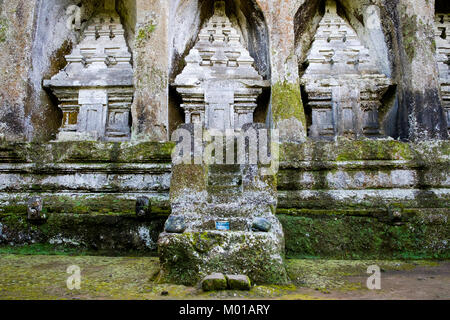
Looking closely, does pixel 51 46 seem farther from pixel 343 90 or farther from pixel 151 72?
pixel 343 90

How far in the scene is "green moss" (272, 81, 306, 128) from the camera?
19.0 feet

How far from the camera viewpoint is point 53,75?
22.6ft

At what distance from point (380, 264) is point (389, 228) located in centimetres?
50

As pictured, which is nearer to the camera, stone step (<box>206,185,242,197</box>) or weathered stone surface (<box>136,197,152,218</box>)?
stone step (<box>206,185,242,197</box>)

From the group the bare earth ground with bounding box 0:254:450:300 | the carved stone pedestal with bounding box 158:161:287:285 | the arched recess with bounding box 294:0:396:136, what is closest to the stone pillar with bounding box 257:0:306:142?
the arched recess with bounding box 294:0:396:136

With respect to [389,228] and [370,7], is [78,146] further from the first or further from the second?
[370,7]

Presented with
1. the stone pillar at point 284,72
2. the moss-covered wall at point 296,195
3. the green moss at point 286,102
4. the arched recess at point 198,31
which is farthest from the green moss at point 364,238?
the arched recess at point 198,31

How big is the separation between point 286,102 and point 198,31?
2.93m

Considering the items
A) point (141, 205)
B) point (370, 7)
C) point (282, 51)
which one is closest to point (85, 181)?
point (141, 205)

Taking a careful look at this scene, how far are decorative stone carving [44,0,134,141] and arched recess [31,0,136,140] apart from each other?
177 millimetres

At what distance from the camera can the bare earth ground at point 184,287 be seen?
2.42 meters

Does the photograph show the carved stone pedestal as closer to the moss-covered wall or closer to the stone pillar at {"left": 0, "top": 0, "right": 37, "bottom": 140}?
the moss-covered wall
